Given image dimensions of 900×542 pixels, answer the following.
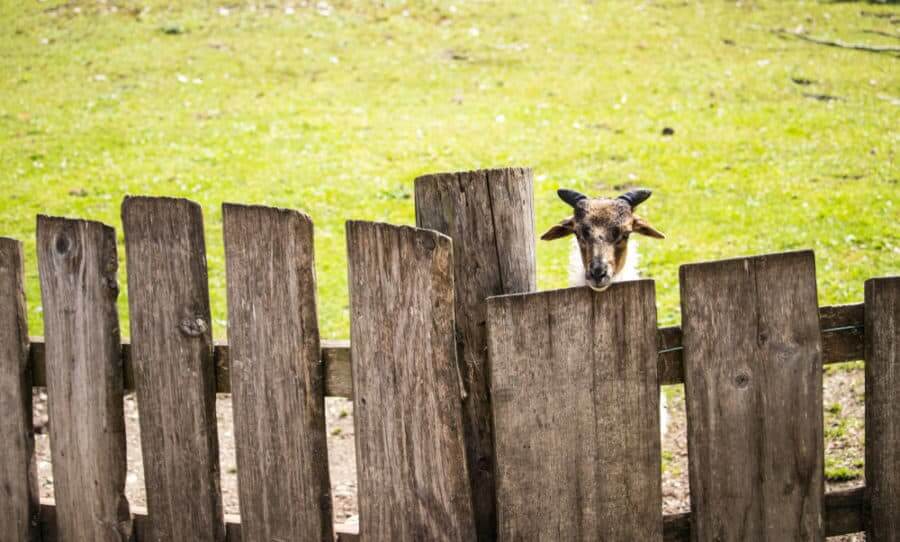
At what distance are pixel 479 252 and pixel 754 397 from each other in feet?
4.61

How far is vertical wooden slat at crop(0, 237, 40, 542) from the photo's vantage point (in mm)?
4301

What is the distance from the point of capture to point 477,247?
12.9ft

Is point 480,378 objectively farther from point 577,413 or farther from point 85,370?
point 85,370

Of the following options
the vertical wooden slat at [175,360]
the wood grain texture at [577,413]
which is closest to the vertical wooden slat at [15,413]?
the vertical wooden slat at [175,360]

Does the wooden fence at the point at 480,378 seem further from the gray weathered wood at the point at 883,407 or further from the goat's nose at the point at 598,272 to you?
the goat's nose at the point at 598,272

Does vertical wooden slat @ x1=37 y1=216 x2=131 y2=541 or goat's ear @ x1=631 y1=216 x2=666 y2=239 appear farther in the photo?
goat's ear @ x1=631 y1=216 x2=666 y2=239

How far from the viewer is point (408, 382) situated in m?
3.83

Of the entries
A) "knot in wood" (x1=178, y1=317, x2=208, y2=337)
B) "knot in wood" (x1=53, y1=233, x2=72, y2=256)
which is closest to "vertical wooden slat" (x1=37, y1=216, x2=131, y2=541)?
"knot in wood" (x1=53, y1=233, x2=72, y2=256)

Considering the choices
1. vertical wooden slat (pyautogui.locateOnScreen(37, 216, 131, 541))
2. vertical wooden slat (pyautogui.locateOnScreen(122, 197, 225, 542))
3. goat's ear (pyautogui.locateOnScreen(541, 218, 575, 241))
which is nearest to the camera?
vertical wooden slat (pyautogui.locateOnScreen(122, 197, 225, 542))

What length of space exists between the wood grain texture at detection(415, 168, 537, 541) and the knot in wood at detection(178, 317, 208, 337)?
1110 millimetres

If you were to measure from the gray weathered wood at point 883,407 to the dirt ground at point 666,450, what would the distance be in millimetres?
2237

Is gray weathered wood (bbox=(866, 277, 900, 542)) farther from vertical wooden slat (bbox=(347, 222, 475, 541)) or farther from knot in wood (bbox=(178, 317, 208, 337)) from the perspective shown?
knot in wood (bbox=(178, 317, 208, 337))

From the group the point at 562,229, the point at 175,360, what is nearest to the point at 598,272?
the point at 562,229

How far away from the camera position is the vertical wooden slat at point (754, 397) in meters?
3.82
